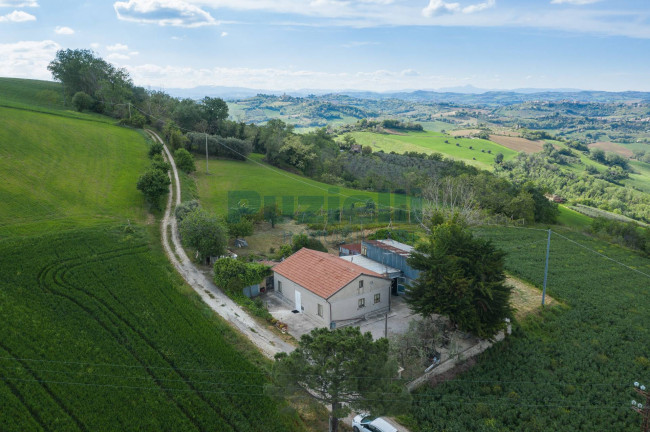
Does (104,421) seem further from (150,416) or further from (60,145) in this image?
(60,145)

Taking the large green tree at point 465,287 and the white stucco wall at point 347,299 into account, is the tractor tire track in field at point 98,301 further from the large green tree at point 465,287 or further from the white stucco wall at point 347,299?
the large green tree at point 465,287

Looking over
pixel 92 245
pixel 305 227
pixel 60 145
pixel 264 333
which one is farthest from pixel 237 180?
pixel 264 333

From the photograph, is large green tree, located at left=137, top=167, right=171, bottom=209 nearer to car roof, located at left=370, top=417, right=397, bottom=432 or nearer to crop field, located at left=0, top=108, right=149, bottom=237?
crop field, located at left=0, top=108, right=149, bottom=237

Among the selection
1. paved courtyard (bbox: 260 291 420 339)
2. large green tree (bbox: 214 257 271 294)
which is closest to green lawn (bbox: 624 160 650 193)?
paved courtyard (bbox: 260 291 420 339)

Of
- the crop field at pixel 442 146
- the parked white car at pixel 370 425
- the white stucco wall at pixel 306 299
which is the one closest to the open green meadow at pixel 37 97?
the white stucco wall at pixel 306 299

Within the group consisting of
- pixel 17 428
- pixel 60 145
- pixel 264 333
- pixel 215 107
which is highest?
pixel 215 107

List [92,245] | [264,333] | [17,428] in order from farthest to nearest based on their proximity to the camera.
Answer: [92,245], [264,333], [17,428]

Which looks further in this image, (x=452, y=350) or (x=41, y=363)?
(x=452, y=350)
